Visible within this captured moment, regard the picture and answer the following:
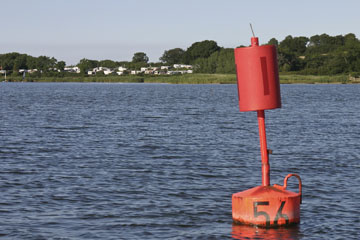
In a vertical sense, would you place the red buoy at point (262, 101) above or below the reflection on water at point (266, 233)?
above

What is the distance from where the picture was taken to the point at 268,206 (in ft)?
41.4

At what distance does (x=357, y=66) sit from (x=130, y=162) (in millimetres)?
179630

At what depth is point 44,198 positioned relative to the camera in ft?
54.6

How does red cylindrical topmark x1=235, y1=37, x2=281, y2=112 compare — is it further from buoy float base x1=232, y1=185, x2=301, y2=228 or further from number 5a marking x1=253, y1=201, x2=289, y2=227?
number 5a marking x1=253, y1=201, x2=289, y2=227

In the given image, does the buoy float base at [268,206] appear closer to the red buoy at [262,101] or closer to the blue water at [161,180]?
the red buoy at [262,101]

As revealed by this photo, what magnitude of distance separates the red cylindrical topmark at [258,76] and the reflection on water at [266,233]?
238 cm

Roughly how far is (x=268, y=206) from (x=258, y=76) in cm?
250

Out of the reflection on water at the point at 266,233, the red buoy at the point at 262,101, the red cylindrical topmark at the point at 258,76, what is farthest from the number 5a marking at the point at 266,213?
the red cylindrical topmark at the point at 258,76

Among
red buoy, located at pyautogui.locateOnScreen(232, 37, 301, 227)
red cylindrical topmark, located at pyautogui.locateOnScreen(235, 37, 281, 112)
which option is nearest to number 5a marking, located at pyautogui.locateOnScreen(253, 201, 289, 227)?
red buoy, located at pyautogui.locateOnScreen(232, 37, 301, 227)

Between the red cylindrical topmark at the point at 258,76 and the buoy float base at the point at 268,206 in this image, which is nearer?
the buoy float base at the point at 268,206

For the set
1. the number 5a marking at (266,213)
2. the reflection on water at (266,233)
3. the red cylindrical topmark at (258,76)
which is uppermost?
the red cylindrical topmark at (258,76)

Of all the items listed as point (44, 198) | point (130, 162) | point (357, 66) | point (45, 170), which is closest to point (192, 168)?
point (130, 162)

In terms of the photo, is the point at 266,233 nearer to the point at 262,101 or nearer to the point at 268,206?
the point at 268,206

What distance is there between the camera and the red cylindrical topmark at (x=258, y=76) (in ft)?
41.8
